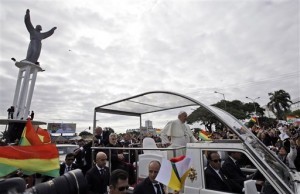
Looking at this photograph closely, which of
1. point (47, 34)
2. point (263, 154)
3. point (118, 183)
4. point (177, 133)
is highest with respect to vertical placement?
point (47, 34)

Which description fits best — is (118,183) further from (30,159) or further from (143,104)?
(143,104)

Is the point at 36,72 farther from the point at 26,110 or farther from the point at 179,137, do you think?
the point at 179,137

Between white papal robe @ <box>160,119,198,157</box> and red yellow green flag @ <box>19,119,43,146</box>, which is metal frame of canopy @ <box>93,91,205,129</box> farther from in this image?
red yellow green flag @ <box>19,119,43,146</box>

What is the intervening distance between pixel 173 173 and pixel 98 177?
6.39 feet

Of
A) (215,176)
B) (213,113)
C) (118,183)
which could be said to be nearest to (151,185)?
(118,183)

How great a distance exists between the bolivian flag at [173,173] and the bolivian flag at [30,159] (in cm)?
152

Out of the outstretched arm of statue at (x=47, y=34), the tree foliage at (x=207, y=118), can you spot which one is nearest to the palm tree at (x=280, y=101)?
the tree foliage at (x=207, y=118)

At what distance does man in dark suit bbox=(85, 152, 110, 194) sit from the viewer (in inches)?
196

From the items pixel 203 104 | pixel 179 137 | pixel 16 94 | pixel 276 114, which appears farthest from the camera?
pixel 276 114

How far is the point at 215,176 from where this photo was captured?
419cm

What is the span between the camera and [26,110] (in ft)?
76.2

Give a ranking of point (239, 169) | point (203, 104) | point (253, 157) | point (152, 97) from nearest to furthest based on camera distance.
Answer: point (253, 157), point (203, 104), point (239, 169), point (152, 97)

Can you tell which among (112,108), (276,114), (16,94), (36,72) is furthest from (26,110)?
(276,114)

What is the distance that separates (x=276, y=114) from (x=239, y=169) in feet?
220
